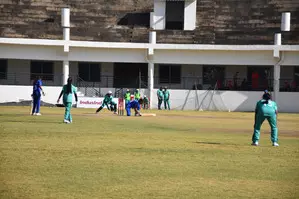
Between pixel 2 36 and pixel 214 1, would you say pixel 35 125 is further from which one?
pixel 214 1

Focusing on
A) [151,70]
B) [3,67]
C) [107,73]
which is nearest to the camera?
[151,70]

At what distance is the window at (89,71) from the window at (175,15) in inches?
239

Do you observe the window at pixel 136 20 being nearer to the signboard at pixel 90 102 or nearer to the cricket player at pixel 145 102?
the cricket player at pixel 145 102

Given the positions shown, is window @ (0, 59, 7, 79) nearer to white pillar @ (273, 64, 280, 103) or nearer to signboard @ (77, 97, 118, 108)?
signboard @ (77, 97, 118, 108)

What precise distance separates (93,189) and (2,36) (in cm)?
4172

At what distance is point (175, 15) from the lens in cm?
5872

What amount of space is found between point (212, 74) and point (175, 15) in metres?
5.28

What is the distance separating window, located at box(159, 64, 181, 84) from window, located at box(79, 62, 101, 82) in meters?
4.61

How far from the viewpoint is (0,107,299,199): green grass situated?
14.8 meters

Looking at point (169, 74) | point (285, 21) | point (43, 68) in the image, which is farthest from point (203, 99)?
point (43, 68)

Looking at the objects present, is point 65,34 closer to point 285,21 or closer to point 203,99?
point 203,99

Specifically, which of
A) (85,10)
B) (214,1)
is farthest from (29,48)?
(214,1)

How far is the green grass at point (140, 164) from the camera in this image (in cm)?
1478

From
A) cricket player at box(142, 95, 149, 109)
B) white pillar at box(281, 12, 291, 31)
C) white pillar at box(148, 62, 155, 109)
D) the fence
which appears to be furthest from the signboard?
white pillar at box(281, 12, 291, 31)
